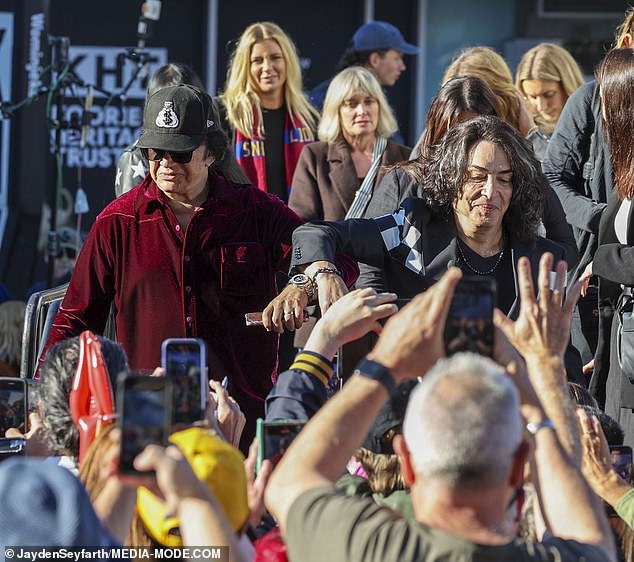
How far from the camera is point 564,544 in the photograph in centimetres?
263

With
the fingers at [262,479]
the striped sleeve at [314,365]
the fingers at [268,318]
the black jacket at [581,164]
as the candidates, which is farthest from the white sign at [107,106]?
the fingers at [262,479]

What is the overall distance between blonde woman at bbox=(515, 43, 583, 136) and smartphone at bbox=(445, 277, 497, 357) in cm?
399

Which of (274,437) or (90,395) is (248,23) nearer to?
(90,395)

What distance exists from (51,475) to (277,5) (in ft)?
27.2

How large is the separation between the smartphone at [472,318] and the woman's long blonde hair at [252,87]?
12.6 feet

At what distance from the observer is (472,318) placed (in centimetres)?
282

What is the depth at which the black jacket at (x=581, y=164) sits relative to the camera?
5508mm

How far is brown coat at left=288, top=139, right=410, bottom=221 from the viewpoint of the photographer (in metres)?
6.20

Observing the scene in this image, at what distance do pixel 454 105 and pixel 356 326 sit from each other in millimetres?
1921

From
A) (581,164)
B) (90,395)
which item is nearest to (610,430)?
(90,395)

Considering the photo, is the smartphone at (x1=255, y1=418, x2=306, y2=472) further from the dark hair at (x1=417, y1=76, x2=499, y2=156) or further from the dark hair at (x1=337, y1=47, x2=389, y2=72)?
the dark hair at (x1=337, y1=47, x2=389, y2=72)

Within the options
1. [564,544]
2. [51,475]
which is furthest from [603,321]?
[51,475]


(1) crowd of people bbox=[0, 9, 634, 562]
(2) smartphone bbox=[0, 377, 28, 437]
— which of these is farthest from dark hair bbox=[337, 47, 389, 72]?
(2) smartphone bbox=[0, 377, 28, 437]

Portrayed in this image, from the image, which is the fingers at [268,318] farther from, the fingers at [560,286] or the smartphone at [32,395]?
the fingers at [560,286]
